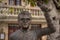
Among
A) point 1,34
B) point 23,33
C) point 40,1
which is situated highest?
point 40,1

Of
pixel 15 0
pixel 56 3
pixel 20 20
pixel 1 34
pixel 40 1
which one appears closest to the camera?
pixel 20 20

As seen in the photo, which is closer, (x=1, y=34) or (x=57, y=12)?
(x=57, y=12)

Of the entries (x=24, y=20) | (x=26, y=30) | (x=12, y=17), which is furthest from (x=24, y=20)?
(x=12, y=17)

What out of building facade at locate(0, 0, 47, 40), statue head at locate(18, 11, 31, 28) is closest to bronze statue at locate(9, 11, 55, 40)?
statue head at locate(18, 11, 31, 28)

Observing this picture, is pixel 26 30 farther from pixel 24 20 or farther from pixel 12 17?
pixel 12 17

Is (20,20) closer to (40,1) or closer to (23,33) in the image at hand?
(23,33)

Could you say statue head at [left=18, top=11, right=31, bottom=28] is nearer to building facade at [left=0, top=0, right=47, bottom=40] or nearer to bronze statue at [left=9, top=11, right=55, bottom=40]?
bronze statue at [left=9, top=11, right=55, bottom=40]

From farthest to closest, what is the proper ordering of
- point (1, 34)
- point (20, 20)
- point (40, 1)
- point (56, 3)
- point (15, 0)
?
point (15, 0) < point (1, 34) < point (56, 3) < point (40, 1) < point (20, 20)

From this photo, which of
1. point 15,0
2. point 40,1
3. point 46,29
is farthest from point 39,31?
point 15,0

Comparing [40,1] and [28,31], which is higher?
[40,1]

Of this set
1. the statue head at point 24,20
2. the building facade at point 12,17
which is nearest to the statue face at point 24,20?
the statue head at point 24,20

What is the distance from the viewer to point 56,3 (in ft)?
26.1

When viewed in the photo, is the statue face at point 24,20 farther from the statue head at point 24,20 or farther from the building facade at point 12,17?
the building facade at point 12,17

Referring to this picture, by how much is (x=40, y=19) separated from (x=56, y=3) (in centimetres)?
A: 894
